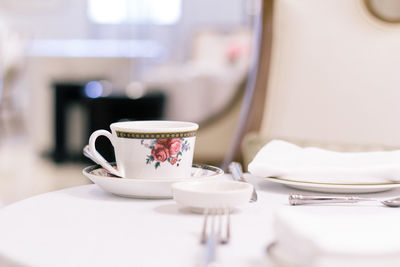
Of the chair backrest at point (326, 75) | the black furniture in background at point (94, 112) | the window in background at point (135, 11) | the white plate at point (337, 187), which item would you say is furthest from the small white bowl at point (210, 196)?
the window in background at point (135, 11)

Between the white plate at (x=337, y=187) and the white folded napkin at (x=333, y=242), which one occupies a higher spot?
the white folded napkin at (x=333, y=242)

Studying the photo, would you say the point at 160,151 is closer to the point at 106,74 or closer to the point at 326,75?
the point at 326,75

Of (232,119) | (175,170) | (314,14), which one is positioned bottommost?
(232,119)

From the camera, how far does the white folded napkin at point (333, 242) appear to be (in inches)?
14.1

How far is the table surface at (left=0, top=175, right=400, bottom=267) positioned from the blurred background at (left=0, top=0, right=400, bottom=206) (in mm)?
857

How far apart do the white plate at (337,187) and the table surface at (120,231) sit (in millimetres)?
16

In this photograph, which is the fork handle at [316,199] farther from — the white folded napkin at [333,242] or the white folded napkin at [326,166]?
the white folded napkin at [333,242]

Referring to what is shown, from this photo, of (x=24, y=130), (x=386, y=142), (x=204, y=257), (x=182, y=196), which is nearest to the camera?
(x=204, y=257)

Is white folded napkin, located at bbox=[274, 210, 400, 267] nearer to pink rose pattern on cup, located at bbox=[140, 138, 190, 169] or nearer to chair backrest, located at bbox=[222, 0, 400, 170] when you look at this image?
pink rose pattern on cup, located at bbox=[140, 138, 190, 169]

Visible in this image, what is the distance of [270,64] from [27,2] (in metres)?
6.00

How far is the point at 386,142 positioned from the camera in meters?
1.22

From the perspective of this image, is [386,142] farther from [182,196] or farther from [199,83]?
[199,83]

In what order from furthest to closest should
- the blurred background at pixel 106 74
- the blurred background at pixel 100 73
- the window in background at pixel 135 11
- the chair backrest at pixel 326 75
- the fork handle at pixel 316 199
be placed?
the window in background at pixel 135 11
the blurred background at pixel 100 73
the blurred background at pixel 106 74
the chair backrest at pixel 326 75
the fork handle at pixel 316 199

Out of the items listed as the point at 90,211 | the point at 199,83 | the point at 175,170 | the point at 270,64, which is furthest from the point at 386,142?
the point at 199,83
